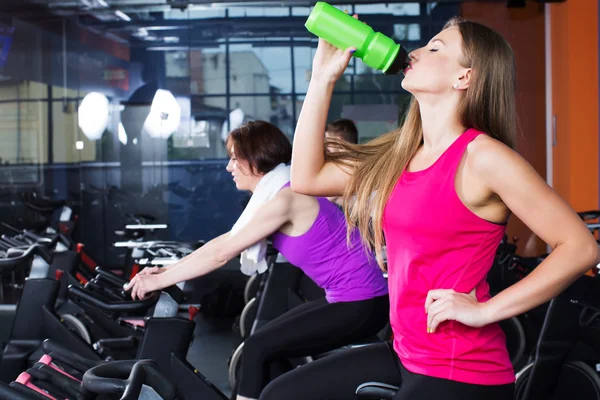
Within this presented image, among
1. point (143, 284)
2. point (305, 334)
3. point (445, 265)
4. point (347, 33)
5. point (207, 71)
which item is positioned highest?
point (207, 71)

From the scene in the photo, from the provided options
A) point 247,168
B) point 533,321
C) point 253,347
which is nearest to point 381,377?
point 253,347

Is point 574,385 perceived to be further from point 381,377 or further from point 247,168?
point 381,377

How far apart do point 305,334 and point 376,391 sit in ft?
2.60

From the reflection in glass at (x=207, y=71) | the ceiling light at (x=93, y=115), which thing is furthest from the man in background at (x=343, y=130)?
the ceiling light at (x=93, y=115)

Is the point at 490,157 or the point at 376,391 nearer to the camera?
the point at 490,157

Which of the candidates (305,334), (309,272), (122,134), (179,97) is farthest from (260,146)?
(122,134)

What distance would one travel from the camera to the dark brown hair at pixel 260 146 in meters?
2.78

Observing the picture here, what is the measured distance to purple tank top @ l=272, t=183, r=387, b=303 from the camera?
8.11 ft

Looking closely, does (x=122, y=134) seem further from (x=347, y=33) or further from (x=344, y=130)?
(x=347, y=33)

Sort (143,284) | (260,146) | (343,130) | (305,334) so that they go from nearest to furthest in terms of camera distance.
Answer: (305,334)
(143,284)
(260,146)
(343,130)

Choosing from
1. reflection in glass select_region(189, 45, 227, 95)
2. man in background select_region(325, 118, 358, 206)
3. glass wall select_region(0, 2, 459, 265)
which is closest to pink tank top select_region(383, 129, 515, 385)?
man in background select_region(325, 118, 358, 206)

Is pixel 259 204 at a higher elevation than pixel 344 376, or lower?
higher

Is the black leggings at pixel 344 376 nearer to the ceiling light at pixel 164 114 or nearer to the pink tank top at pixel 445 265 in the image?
the pink tank top at pixel 445 265

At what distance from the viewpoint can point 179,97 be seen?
816cm
